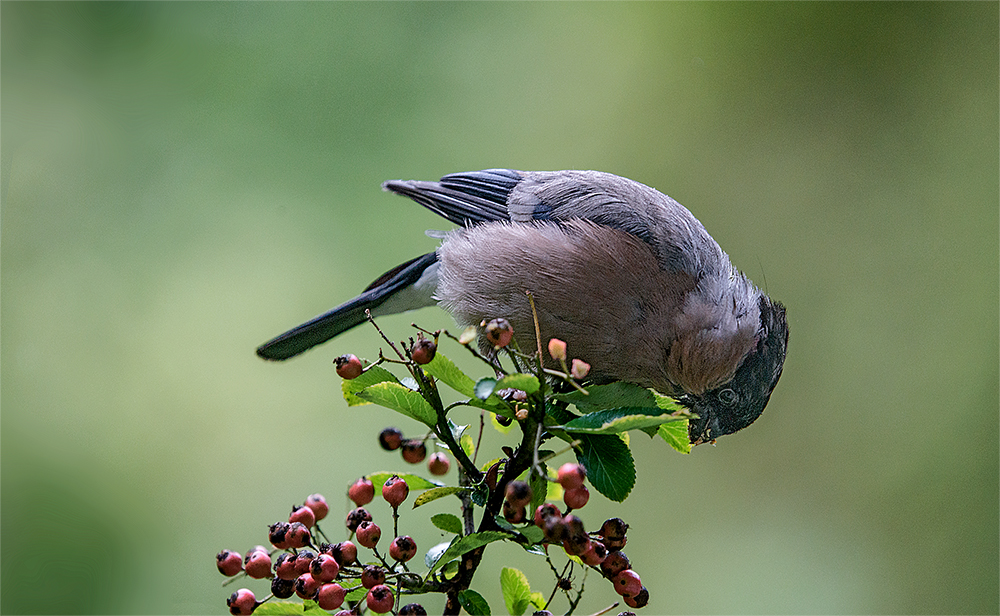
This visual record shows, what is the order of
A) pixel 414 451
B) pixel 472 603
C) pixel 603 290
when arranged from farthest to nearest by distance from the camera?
pixel 603 290 < pixel 414 451 < pixel 472 603

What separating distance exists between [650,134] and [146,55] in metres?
2.34

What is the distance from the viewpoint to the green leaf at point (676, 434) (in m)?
1.33

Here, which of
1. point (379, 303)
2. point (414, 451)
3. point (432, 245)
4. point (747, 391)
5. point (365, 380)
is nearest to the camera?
point (365, 380)

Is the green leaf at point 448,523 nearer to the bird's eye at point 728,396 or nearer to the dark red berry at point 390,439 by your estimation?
the dark red berry at point 390,439

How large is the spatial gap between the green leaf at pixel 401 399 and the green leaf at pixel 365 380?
0.18 feet

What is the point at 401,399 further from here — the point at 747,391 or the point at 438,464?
the point at 747,391

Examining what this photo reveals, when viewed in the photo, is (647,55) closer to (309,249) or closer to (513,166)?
(513,166)

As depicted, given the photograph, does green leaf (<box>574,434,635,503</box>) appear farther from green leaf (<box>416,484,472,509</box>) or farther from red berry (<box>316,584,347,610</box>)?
red berry (<box>316,584,347,610</box>)

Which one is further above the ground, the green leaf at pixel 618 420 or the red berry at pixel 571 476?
the green leaf at pixel 618 420

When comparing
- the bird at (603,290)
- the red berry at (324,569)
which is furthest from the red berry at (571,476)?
the bird at (603,290)

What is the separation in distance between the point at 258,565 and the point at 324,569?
22 centimetres

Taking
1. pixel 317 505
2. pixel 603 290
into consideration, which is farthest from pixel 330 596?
pixel 603 290

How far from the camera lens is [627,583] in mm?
1274

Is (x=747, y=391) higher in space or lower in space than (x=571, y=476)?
higher
